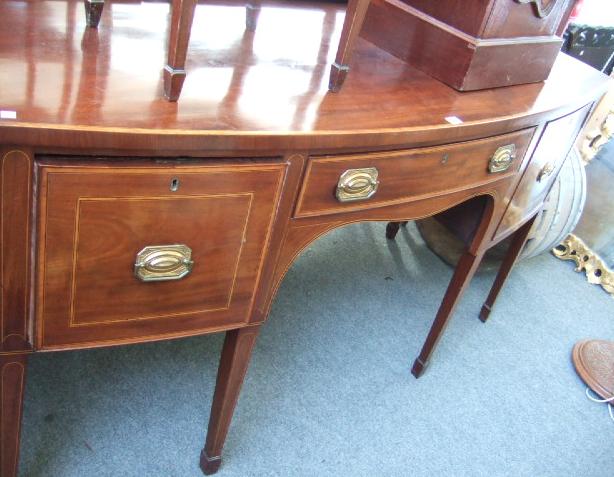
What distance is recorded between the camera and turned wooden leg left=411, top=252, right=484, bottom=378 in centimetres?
136

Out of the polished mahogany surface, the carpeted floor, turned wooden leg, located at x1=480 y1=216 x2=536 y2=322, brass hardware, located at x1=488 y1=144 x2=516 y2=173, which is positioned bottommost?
the carpeted floor

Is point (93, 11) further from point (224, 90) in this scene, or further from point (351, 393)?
point (351, 393)

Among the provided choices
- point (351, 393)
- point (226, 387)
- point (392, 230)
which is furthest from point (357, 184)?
point (392, 230)

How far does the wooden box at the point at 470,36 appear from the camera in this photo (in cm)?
108

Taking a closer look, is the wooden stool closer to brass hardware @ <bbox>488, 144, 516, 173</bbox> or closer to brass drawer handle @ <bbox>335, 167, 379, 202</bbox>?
brass hardware @ <bbox>488, 144, 516, 173</bbox>

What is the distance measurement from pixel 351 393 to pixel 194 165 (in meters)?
0.86

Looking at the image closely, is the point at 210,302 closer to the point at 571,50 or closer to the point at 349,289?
the point at 349,289

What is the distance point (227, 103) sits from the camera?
31.1 inches

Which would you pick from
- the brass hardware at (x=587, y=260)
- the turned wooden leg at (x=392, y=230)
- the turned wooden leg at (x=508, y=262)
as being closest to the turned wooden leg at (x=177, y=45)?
the turned wooden leg at (x=508, y=262)

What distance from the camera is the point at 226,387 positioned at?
1061 millimetres

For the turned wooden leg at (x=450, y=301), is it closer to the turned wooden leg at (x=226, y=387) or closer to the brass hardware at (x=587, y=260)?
the turned wooden leg at (x=226, y=387)

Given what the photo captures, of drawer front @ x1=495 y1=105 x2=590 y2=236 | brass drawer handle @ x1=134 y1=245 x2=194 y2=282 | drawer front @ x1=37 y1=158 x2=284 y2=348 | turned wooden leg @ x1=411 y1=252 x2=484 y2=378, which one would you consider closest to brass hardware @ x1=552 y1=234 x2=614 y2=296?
drawer front @ x1=495 y1=105 x2=590 y2=236

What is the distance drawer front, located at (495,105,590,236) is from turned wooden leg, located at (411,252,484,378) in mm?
85

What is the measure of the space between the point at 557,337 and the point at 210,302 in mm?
1276
